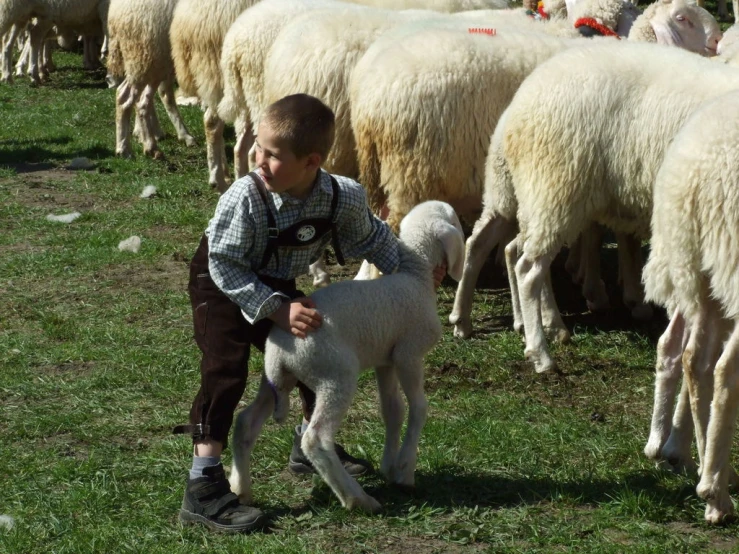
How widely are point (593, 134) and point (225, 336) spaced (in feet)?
7.58

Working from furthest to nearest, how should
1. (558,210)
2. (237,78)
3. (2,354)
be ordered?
(237,78), (2,354), (558,210)

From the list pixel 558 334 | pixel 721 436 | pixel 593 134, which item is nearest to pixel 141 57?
pixel 558 334

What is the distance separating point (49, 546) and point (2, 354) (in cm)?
223

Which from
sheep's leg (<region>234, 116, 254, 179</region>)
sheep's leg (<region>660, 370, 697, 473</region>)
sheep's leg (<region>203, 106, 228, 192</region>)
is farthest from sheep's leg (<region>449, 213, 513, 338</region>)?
sheep's leg (<region>203, 106, 228, 192</region>)

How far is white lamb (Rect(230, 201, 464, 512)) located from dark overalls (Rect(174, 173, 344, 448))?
0.08 metres

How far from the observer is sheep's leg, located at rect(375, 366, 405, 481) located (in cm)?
379

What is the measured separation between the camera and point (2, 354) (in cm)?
564

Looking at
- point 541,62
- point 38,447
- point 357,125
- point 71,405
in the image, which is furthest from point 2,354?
point 541,62

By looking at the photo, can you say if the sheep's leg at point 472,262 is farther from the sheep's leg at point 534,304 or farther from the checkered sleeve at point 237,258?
the checkered sleeve at point 237,258

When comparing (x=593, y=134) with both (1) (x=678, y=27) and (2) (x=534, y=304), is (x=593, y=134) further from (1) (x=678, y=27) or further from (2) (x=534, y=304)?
(1) (x=678, y=27)

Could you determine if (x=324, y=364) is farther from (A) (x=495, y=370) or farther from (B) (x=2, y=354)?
(B) (x=2, y=354)

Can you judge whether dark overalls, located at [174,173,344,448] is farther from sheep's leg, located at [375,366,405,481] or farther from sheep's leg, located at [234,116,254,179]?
sheep's leg, located at [234,116,254,179]

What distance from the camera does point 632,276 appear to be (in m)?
6.50

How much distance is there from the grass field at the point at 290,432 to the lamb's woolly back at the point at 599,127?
0.78 metres
